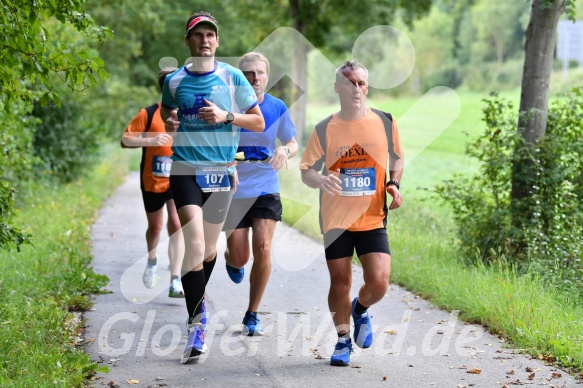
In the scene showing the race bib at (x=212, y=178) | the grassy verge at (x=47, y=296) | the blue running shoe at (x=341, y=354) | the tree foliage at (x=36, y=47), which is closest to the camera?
the grassy verge at (x=47, y=296)

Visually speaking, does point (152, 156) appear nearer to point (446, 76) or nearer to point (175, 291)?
point (175, 291)

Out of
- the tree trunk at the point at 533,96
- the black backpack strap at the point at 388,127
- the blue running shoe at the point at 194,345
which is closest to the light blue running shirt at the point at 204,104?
the black backpack strap at the point at 388,127

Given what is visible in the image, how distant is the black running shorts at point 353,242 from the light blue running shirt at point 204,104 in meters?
0.97

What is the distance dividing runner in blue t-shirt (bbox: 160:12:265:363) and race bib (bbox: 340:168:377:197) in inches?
31.0

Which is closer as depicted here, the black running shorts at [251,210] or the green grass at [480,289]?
the green grass at [480,289]

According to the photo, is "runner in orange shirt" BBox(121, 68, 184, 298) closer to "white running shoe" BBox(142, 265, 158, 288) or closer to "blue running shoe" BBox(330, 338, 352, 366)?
"white running shoe" BBox(142, 265, 158, 288)

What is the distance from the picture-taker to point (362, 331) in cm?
652

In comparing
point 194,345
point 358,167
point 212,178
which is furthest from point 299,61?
point 194,345

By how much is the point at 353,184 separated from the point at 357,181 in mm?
34

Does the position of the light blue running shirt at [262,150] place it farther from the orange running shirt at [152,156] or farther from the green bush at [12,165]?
the orange running shirt at [152,156]

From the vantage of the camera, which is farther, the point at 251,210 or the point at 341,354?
the point at 251,210

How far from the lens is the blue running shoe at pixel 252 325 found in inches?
290

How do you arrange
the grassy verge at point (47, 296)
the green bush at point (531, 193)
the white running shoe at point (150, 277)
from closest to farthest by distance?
the grassy verge at point (47, 296), the green bush at point (531, 193), the white running shoe at point (150, 277)

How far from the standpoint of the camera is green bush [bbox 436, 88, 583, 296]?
9344 millimetres
